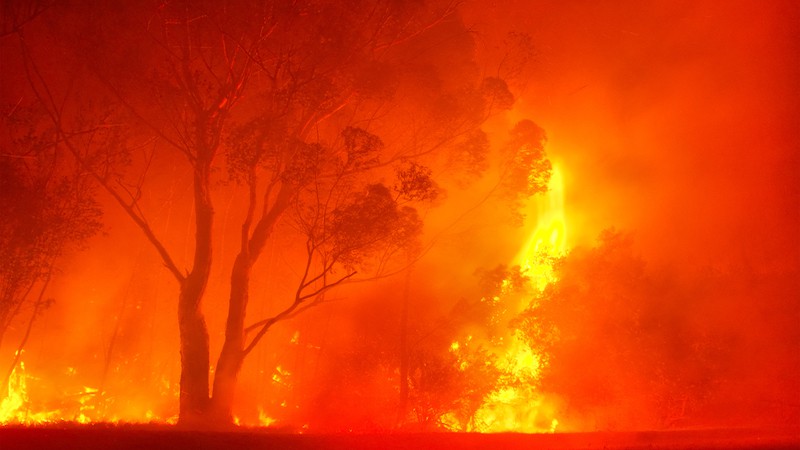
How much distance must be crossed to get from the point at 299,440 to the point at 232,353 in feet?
22.2

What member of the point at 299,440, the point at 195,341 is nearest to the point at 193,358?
the point at 195,341

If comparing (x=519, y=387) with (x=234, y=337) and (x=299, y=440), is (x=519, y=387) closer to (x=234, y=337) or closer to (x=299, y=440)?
(x=234, y=337)

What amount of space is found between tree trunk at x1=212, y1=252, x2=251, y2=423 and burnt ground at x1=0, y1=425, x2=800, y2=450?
488cm

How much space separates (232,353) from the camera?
56.7 feet

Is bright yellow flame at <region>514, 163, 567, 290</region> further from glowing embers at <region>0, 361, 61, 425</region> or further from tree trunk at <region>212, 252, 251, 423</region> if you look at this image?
glowing embers at <region>0, 361, 61, 425</region>

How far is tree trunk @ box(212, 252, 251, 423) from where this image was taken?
664 inches

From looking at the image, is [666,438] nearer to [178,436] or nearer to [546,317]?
[546,317]

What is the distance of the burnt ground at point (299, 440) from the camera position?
9.43 m

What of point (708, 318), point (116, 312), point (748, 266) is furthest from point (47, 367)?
point (748, 266)

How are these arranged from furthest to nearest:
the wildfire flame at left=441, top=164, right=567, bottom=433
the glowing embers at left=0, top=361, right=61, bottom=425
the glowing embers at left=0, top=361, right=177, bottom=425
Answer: the glowing embers at left=0, top=361, right=177, bottom=425 < the glowing embers at left=0, top=361, right=61, bottom=425 < the wildfire flame at left=441, top=164, right=567, bottom=433

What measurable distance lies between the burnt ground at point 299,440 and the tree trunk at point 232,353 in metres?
4.88

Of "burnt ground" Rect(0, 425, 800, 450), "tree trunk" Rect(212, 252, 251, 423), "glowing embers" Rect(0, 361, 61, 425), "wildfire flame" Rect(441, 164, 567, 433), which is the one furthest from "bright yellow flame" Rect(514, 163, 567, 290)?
"glowing embers" Rect(0, 361, 61, 425)

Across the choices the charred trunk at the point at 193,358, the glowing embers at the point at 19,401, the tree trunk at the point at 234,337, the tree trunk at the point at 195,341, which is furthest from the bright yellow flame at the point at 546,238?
the glowing embers at the point at 19,401

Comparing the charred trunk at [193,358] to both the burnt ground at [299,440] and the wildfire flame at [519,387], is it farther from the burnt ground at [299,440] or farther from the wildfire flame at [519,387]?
the wildfire flame at [519,387]
